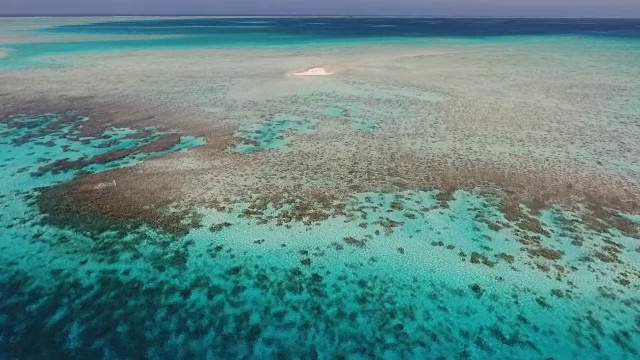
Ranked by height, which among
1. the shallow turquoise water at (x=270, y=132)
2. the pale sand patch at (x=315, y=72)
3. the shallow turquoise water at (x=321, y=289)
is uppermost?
the pale sand patch at (x=315, y=72)

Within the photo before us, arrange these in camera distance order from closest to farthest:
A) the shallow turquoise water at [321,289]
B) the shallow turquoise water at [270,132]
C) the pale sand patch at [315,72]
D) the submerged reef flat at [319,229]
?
→ the shallow turquoise water at [321,289] → the submerged reef flat at [319,229] → the shallow turquoise water at [270,132] → the pale sand patch at [315,72]

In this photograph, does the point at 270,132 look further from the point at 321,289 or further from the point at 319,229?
the point at 321,289

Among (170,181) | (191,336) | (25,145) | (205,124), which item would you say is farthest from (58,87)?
(191,336)

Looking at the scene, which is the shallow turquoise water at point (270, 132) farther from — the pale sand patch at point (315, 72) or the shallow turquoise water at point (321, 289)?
the pale sand patch at point (315, 72)

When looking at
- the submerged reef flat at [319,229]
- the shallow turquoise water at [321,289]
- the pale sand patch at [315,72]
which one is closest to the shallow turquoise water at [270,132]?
the submerged reef flat at [319,229]

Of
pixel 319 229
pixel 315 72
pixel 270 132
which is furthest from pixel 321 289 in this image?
pixel 315 72

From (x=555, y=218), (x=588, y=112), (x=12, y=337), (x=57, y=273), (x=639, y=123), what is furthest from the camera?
(x=588, y=112)

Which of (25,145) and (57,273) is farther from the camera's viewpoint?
Answer: (25,145)

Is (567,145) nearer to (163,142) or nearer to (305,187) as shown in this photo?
(305,187)
